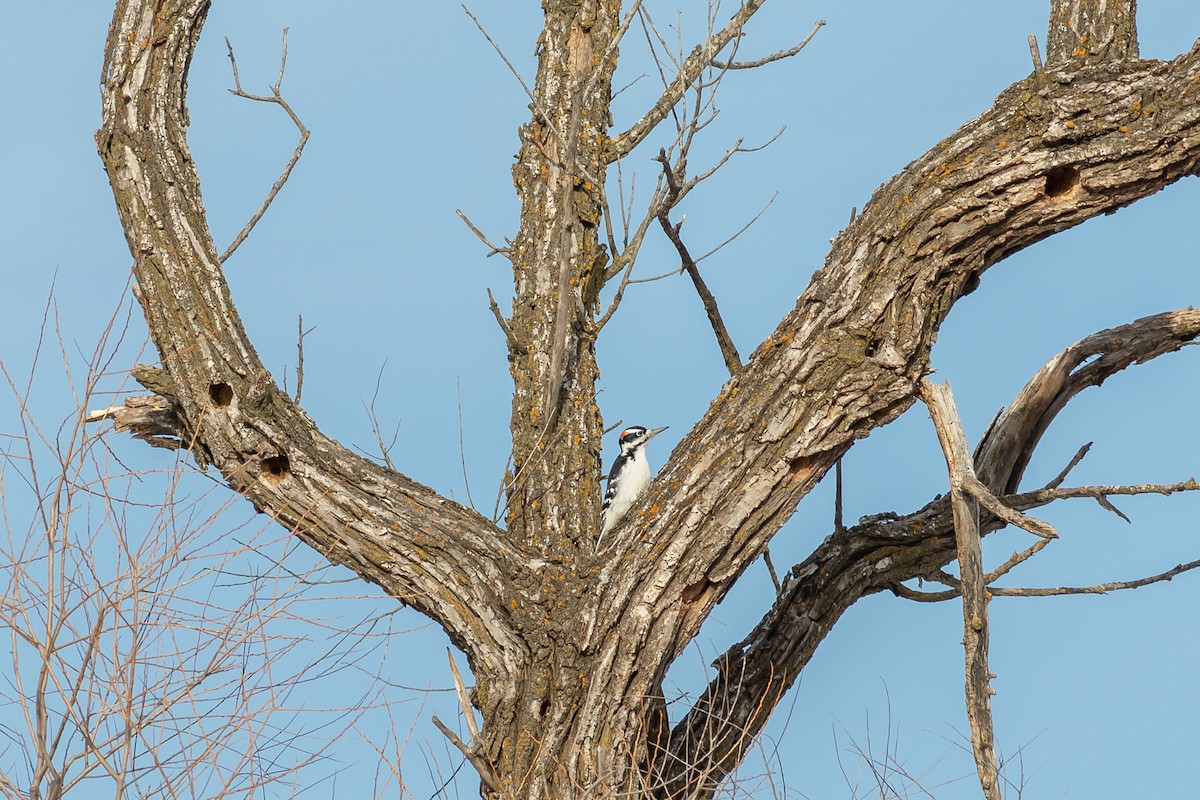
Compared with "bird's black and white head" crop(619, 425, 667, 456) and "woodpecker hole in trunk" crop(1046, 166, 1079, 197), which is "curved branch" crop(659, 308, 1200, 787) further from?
"bird's black and white head" crop(619, 425, 667, 456)

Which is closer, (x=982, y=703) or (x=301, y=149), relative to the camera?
(x=982, y=703)

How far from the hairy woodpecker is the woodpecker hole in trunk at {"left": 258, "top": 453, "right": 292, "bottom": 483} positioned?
8.24 feet

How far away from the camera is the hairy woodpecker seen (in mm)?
7410

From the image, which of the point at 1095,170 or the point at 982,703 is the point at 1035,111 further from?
the point at 982,703

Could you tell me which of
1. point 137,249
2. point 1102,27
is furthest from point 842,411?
point 137,249

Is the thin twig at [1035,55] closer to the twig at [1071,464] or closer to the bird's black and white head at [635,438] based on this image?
the twig at [1071,464]

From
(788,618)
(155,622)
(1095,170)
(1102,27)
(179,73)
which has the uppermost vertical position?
(1102,27)

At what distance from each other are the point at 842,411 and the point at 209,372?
2.64m

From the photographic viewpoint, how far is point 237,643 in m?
4.20

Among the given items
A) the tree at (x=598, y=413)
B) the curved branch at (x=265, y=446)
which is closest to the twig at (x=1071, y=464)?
the tree at (x=598, y=413)

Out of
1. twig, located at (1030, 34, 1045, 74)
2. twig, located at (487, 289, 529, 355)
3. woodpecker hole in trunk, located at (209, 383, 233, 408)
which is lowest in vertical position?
woodpecker hole in trunk, located at (209, 383, 233, 408)

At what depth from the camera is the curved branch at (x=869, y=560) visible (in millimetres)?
5570

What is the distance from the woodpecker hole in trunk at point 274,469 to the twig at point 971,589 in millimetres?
2697

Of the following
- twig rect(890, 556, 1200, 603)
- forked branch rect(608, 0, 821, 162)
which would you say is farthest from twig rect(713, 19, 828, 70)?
twig rect(890, 556, 1200, 603)
